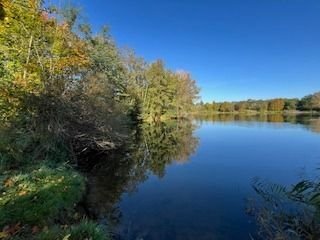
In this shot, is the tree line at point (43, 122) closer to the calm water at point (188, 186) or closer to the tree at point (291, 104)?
the calm water at point (188, 186)

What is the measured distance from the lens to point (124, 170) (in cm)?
1097

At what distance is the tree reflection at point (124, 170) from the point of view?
6.81 metres

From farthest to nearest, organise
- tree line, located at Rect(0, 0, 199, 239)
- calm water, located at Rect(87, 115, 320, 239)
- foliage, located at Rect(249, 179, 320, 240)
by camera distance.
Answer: calm water, located at Rect(87, 115, 320, 239), tree line, located at Rect(0, 0, 199, 239), foliage, located at Rect(249, 179, 320, 240)

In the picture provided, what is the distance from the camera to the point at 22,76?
8.75 meters

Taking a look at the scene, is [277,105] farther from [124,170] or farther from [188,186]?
[188,186]

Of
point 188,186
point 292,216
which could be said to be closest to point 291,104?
point 188,186

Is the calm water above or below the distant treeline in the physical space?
below

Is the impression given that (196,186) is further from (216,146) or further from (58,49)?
(216,146)

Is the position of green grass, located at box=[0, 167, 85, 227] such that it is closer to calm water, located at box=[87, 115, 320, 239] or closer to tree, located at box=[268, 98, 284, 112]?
calm water, located at box=[87, 115, 320, 239]

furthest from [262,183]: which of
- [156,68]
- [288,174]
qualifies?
[156,68]

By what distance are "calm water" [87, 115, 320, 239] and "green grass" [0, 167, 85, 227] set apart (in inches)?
29.9

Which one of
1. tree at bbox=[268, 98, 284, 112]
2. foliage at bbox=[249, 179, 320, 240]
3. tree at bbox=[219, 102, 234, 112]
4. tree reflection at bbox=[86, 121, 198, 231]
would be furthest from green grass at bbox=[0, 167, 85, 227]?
tree at bbox=[219, 102, 234, 112]

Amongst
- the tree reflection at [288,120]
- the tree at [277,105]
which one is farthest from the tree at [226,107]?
the tree reflection at [288,120]

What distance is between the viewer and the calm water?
5785 millimetres
